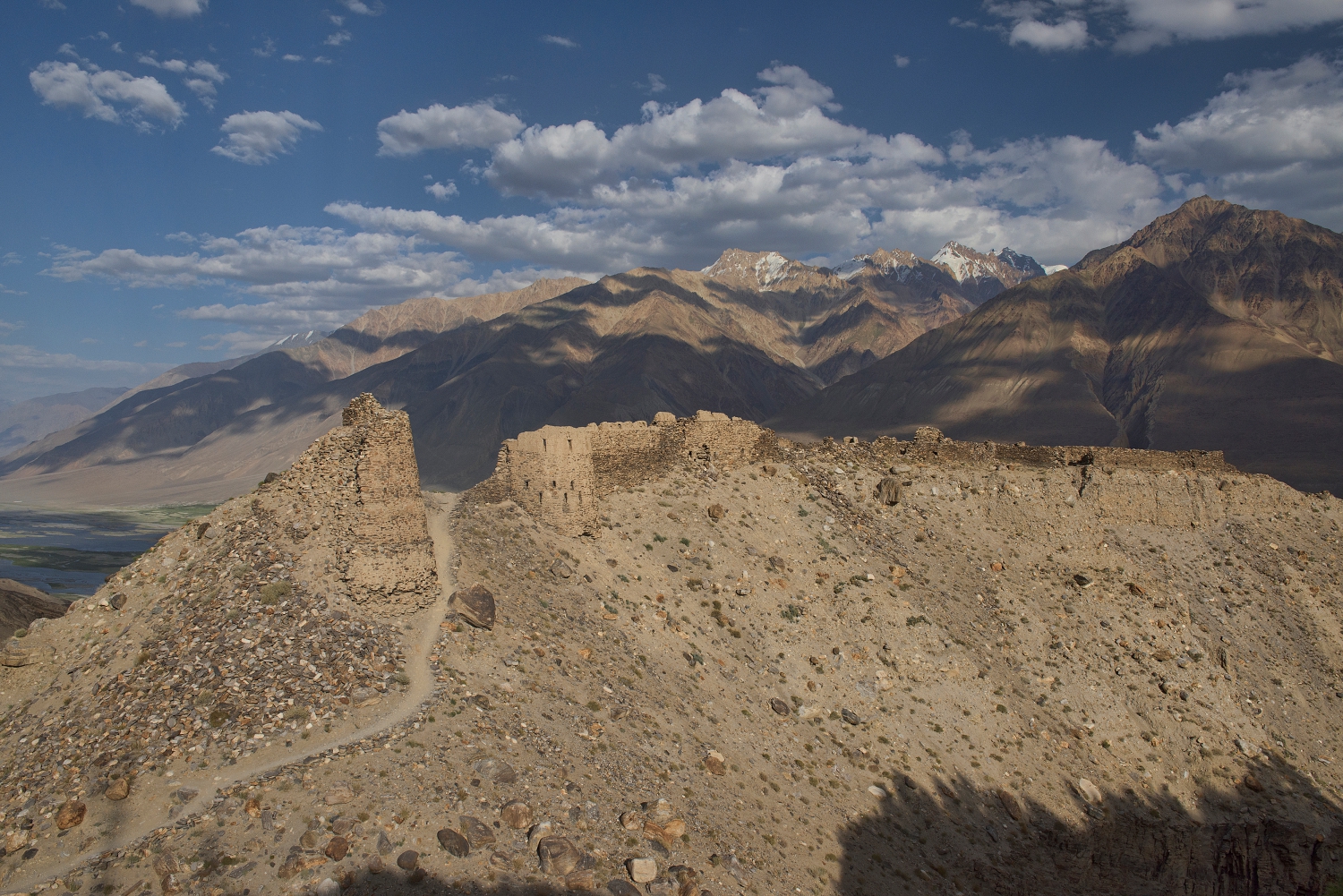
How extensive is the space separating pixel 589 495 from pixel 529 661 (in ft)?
20.1

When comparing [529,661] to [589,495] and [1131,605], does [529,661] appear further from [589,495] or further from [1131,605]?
[1131,605]

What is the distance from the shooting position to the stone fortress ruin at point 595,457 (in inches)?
797

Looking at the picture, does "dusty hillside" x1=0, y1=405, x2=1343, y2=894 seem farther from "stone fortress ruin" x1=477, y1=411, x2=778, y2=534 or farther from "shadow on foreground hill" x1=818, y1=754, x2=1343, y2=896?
"stone fortress ruin" x1=477, y1=411, x2=778, y2=534

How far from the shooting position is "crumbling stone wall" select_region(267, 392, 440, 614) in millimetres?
14969

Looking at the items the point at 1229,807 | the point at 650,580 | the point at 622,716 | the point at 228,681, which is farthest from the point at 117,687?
the point at 1229,807

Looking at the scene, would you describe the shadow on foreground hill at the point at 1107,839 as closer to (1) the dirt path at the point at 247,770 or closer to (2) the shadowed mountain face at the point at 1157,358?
(1) the dirt path at the point at 247,770

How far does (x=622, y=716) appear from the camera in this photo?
1495cm

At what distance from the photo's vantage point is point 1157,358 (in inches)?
5463

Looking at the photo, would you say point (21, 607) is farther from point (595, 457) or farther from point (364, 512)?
point (595, 457)

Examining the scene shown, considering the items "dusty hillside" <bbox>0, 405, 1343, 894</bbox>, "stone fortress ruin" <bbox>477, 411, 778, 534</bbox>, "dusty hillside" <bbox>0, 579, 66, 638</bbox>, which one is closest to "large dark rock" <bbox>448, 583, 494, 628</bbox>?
"dusty hillside" <bbox>0, 405, 1343, 894</bbox>

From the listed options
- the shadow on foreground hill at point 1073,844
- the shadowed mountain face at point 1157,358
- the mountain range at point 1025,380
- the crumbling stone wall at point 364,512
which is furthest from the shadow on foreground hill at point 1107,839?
the mountain range at point 1025,380

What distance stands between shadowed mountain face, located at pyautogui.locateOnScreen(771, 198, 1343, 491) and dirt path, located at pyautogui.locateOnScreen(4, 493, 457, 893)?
10107 centimetres

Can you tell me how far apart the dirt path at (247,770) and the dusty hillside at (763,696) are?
0.05 metres

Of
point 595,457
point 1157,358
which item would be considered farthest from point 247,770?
point 1157,358
